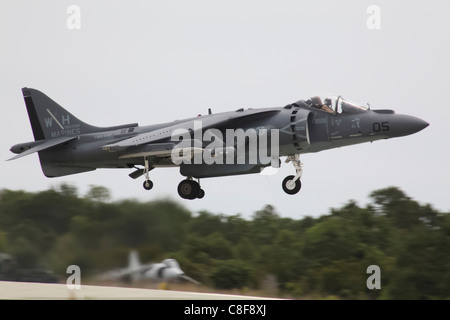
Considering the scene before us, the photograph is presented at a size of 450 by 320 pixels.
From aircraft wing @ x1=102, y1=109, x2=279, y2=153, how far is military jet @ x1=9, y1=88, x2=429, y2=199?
0.03 m

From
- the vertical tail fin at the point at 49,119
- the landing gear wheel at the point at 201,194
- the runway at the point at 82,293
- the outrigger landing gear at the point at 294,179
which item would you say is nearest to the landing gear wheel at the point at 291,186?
the outrigger landing gear at the point at 294,179

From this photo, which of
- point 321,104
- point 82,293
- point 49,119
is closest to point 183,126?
point 321,104

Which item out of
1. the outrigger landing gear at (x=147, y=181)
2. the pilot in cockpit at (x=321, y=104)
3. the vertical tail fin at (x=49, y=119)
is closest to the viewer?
the pilot in cockpit at (x=321, y=104)

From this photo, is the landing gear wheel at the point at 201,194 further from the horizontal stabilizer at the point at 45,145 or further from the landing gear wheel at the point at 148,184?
the horizontal stabilizer at the point at 45,145

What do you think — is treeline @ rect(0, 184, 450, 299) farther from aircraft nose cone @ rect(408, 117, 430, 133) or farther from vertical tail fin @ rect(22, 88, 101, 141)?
aircraft nose cone @ rect(408, 117, 430, 133)

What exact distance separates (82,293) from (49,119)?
5.94 meters

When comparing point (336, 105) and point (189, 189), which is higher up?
point (336, 105)

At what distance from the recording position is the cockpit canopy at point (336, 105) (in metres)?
19.5

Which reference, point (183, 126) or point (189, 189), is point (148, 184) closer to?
point (189, 189)

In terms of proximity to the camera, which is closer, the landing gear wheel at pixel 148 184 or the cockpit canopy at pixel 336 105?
the cockpit canopy at pixel 336 105

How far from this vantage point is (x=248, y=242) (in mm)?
35656

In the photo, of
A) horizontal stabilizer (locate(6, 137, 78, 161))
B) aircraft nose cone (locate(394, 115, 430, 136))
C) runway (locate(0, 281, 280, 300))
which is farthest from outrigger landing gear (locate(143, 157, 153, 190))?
aircraft nose cone (locate(394, 115, 430, 136))
